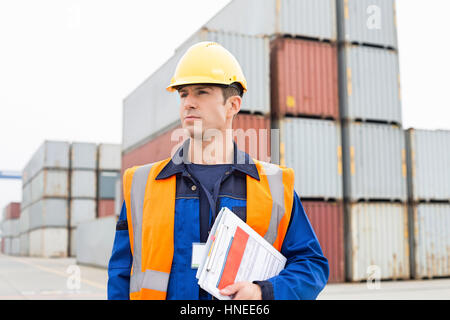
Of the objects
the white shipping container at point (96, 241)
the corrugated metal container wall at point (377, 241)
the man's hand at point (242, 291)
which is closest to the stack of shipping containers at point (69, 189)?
the white shipping container at point (96, 241)

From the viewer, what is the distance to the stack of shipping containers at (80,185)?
38.2 m

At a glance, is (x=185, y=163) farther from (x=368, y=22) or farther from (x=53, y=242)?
(x=53, y=242)

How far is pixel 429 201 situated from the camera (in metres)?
16.2

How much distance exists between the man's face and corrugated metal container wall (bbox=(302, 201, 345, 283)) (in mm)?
12240

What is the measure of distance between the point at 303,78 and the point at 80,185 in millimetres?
27602

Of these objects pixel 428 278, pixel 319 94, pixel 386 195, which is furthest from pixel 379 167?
pixel 428 278

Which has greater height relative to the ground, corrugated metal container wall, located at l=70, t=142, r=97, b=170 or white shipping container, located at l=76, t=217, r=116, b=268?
corrugated metal container wall, located at l=70, t=142, r=97, b=170

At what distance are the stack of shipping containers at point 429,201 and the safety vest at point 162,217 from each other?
14.5 metres

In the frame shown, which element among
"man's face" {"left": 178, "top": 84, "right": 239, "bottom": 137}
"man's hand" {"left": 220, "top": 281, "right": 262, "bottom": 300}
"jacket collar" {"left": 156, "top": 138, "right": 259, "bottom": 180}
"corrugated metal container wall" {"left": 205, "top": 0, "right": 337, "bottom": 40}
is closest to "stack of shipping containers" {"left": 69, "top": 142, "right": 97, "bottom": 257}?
"corrugated metal container wall" {"left": 205, "top": 0, "right": 337, "bottom": 40}

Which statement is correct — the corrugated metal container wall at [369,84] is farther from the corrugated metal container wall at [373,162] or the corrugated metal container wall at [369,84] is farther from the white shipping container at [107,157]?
the white shipping container at [107,157]

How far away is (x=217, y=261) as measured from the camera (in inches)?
70.8

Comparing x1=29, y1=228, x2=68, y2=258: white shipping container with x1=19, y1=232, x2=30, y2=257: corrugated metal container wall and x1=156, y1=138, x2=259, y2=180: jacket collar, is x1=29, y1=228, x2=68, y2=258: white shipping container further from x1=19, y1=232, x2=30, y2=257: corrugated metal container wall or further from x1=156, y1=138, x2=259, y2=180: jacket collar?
x1=156, y1=138, x2=259, y2=180: jacket collar

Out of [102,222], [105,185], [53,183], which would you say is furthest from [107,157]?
[102,222]

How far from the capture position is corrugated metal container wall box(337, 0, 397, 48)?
595 inches
